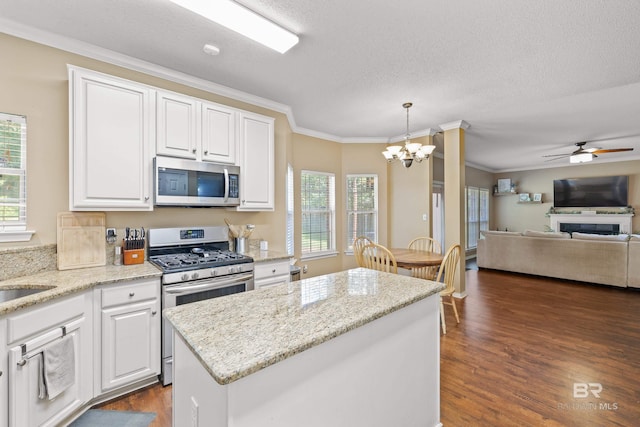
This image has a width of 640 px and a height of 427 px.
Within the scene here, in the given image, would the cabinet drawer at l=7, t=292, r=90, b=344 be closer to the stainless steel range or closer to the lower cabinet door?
the lower cabinet door

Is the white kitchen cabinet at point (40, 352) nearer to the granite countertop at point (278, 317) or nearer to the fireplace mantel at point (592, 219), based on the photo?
the granite countertop at point (278, 317)

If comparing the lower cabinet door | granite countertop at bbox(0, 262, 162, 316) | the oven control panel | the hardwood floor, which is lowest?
the hardwood floor

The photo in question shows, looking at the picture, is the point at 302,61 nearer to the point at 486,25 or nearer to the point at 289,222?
the point at 486,25

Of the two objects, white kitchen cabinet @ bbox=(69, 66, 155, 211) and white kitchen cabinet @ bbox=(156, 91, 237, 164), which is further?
white kitchen cabinet @ bbox=(156, 91, 237, 164)

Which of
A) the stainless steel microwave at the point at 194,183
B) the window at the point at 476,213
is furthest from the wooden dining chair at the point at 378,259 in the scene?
the window at the point at 476,213

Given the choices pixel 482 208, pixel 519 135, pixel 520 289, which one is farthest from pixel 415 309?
pixel 482 208

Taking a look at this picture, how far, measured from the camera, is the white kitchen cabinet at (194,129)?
7.85ft

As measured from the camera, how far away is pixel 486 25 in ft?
6.52

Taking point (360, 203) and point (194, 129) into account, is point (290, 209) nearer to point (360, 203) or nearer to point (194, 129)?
point (360, 203)

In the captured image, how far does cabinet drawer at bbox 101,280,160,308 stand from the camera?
1898 millimetres

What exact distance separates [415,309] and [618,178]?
918 centimetres

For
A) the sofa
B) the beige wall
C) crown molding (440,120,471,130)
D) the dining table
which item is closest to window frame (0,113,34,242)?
the dining table

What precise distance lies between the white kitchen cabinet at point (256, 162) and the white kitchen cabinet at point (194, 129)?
119 mm

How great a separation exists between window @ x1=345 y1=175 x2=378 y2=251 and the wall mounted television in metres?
6.44
